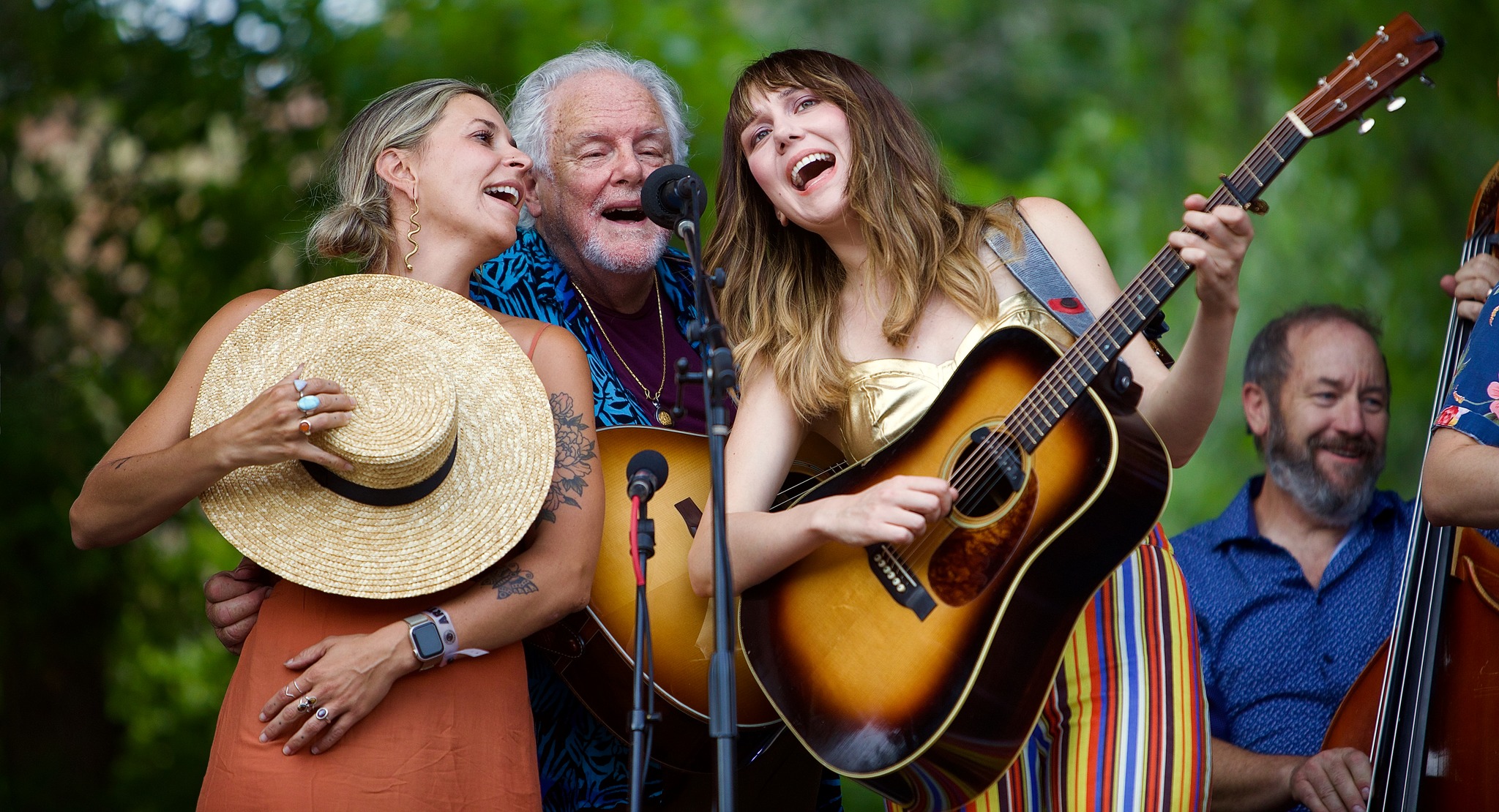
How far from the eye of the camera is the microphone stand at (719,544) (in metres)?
1.92

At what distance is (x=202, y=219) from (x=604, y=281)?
9.04 feet

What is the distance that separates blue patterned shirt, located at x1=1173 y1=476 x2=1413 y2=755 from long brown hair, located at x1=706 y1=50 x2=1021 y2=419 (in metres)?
1.33

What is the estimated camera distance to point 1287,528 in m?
3.45

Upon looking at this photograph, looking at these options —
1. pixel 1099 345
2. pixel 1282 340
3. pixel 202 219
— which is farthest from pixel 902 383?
pixel 202 219

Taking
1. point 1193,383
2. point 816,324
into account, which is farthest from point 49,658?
point 1193,383

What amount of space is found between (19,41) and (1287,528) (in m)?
4.89

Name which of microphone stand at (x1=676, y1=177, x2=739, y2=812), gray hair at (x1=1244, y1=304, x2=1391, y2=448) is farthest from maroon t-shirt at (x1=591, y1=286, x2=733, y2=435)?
gray hair at (x1=1244, y1=304, x2=1391, y2=448)

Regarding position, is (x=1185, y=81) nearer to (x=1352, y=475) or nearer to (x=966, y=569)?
(x=1352, y=475)

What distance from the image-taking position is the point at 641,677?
202cm

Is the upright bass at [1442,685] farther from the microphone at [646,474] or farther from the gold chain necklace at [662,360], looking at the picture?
the gold chain necklace at [662,360]

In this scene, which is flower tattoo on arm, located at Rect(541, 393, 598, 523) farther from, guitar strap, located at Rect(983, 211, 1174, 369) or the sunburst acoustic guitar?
guitar strap, located at Rect(983, 211, 1174, 369)

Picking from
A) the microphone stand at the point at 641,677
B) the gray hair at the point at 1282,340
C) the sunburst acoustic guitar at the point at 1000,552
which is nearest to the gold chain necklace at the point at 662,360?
the sunburst acoustic guitar at the point at 1000,552

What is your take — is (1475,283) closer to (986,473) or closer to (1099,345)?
(1099,345)

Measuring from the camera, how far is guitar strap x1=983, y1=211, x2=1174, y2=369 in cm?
230
